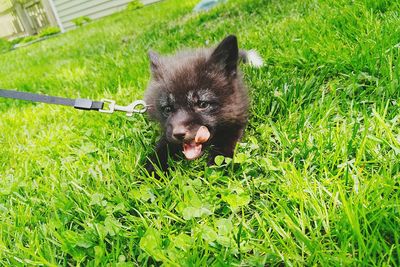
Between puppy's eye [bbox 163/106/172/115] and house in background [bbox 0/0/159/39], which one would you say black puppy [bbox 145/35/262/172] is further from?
house in background [bbox 0/0/159/39]

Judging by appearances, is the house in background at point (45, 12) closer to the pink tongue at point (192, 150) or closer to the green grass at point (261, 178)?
the green grass at point (261, 178)

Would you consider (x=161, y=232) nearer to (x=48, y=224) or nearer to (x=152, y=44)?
(x=48, y=224)

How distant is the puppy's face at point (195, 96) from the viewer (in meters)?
2.37

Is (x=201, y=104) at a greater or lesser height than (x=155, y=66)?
lesser

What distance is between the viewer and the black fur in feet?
8.11

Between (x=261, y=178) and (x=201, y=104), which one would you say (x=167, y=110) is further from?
(x=261, y=178)

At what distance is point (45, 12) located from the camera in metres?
23.6

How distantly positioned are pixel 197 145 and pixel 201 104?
302 millimetres

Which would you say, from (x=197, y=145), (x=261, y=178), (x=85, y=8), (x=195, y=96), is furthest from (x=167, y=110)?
(x=85, y=8)

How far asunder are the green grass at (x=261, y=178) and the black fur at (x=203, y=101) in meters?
0.15

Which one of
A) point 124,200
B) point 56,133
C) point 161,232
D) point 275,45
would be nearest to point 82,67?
point 56,133

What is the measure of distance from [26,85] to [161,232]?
512cm

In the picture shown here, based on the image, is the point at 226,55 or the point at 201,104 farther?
the point at 226,55

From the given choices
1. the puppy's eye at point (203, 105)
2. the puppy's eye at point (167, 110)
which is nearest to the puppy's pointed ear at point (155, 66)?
the puppy's eye at point (167, 110)
